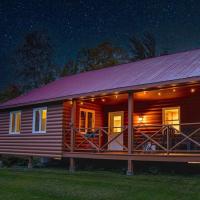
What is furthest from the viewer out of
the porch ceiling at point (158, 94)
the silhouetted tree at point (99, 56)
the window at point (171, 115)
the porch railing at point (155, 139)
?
the silhouetted tree at point (99, 56)

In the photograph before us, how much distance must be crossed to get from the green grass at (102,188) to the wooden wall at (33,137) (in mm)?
4225

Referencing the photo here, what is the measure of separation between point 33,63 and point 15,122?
23.1 m

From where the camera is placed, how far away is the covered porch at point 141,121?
45.4 feet

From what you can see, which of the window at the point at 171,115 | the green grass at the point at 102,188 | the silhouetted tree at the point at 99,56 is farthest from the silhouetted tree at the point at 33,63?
the green grass at the point at 102,188

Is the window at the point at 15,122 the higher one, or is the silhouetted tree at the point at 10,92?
the silhouetted tree at the point at 10,92

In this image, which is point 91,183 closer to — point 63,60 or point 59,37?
point 63,60

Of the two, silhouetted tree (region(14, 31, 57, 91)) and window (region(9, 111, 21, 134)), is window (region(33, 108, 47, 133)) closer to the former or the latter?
window (region(9, 111, 21, 134))

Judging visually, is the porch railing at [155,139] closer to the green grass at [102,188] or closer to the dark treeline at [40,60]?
the green grass at [102,188]

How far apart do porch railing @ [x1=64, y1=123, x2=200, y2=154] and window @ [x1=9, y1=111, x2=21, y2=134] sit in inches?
163

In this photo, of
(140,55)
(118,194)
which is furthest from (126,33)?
(118,194)

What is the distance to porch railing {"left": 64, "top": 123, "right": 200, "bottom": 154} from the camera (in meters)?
13.0

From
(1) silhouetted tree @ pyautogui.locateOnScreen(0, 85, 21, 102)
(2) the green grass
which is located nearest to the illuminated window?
(2) the green grass

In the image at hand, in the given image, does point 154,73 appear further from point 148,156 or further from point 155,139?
point 148,156

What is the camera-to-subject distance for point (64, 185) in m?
11.5
